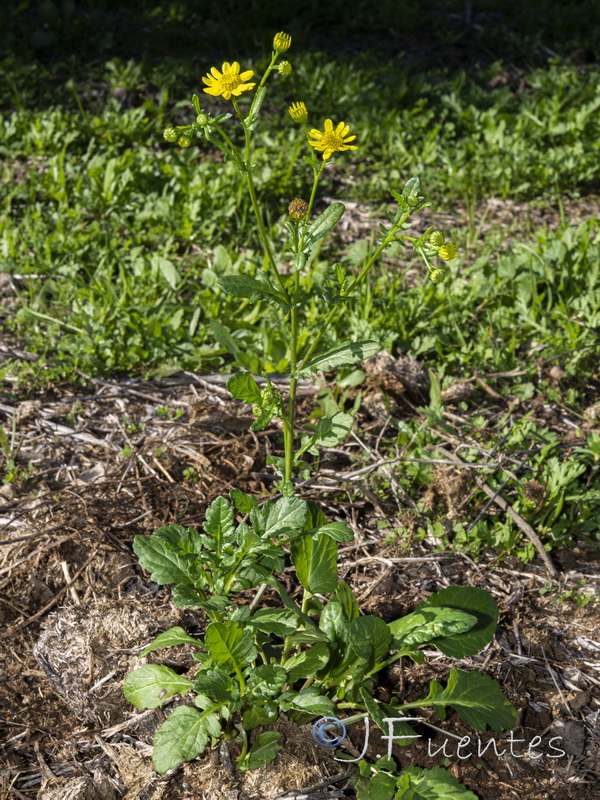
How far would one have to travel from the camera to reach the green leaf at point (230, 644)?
A: 1576 millimetres

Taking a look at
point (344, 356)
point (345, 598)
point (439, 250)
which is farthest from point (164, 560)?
point (439, 250)

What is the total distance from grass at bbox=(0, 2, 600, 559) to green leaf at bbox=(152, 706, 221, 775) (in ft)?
2.99

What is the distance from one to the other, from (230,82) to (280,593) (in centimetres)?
116

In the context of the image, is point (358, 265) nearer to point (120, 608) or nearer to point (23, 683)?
point (120, 608)

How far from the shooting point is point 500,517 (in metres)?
2.42

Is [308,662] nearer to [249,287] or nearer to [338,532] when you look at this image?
[338,532]

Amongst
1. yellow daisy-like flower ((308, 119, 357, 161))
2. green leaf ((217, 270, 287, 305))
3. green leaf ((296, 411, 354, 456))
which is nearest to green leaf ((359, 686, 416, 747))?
green leaf ((296, 411, 354, 456))

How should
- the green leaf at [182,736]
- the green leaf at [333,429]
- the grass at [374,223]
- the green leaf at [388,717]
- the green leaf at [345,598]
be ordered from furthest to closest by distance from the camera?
the grass at [374,223], the green leaf at [345,598], the green leaf at [333,429], the green leaf at [388,717], the green leaf at [182,736]

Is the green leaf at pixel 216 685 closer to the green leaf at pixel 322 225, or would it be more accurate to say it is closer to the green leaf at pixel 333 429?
the green leaf at pixel 333 429

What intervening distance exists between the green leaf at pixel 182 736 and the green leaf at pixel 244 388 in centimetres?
70

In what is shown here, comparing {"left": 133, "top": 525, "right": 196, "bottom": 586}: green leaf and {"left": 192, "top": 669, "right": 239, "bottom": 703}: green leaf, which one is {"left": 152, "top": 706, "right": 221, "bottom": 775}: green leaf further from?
{"left": 133, "top": 525, "right": 196, "bottom": 586}: green leaf

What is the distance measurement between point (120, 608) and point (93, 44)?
16.9 feet

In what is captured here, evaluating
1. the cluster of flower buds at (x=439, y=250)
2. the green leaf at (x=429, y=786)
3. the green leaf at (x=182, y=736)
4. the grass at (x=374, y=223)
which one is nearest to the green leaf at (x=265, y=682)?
the green leaf at (x=182, y=736)

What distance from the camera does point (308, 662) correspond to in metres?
1.77
